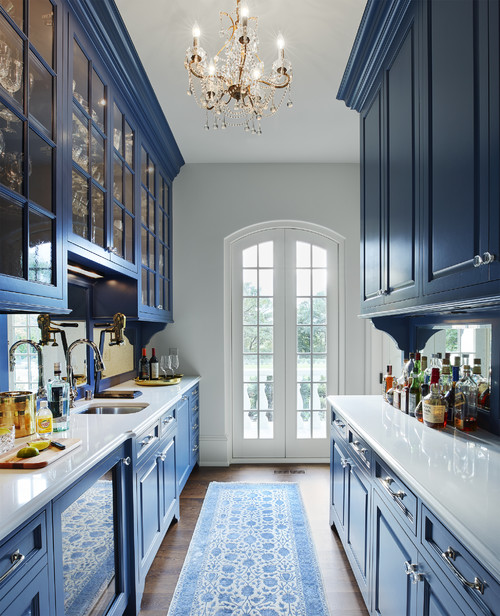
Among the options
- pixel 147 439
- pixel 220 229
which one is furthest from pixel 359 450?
pixel 220 229

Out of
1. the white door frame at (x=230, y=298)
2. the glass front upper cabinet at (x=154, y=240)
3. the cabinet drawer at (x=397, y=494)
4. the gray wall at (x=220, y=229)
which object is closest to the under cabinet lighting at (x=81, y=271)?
the glass front upper cabinet at (x=154, y=240)

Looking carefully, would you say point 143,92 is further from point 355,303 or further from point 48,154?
point 355,303

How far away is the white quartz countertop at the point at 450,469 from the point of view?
936 millimetres

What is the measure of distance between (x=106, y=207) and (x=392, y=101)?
1.53 m

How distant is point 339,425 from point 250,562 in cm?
93

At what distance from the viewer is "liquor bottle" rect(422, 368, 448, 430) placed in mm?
1822

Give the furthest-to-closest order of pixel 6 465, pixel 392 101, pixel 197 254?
pixel 197 254 → pixel 392 101 → pixel 6 465

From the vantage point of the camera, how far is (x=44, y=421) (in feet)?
5.12

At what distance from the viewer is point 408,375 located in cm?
230

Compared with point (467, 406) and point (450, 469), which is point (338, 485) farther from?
point (450, 469)

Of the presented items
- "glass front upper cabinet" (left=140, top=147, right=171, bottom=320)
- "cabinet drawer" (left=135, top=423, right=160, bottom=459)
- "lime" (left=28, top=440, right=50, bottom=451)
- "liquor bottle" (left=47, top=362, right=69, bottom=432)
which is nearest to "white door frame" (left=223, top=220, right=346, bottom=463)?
"glass front upper cabinet" (left=140, top=147, right=171, bottom=320)

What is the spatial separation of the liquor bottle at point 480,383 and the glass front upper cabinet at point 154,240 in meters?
2.08

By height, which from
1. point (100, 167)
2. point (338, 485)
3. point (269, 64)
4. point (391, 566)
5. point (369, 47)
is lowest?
point (338, 485)

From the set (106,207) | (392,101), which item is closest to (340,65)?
(392,101)
